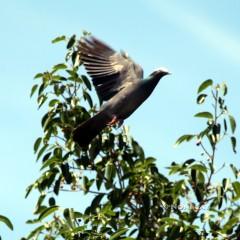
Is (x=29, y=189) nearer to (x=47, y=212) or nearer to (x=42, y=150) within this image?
(x=42, y=150)

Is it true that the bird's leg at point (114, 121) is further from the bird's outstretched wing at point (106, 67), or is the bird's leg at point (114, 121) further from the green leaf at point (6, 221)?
the green leaf at point (6, 221)

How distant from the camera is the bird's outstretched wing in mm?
7004

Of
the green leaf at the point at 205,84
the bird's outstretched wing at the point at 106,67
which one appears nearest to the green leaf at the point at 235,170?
the green leaf at the point at 205,84

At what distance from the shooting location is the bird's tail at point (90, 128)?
20.3 feet

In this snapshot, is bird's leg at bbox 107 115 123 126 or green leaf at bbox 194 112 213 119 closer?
green leaf at bbox 194 112 213 119

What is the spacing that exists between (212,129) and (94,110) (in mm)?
1305

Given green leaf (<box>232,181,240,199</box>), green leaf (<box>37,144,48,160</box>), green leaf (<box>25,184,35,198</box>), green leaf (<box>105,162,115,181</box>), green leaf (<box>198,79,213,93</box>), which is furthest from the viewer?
green leaf (<box>37,144,48,160</box>)

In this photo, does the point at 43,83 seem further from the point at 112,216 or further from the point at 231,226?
the point at 231,226

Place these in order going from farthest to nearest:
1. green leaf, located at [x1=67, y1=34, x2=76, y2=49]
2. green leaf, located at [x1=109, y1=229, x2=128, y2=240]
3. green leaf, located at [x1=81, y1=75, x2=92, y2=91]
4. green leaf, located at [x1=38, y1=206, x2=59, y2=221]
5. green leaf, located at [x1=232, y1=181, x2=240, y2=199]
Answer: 1. green leaf, located at [x1=67, y1=34, x2=76, y2=49]
2. green leaf, located at [x1=81, y1=75, x2=92, y2=91]
3. green leaf, located at [x1=38, y1=206, x2=59, y2=221]
4. green leaf, located at [x1=232, y1=181, x2=240, y2=199]
5. green leaf, located at [x1=109, y1=229, x2=128, y2=240]

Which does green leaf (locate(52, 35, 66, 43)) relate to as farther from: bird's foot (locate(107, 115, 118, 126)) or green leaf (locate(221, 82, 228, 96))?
green leaf (locate(221, 82, 228, 96))

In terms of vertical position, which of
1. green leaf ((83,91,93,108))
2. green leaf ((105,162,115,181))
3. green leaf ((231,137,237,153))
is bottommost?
green leaf ((105,162,115,181))

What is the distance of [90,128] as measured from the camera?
20.8 ft

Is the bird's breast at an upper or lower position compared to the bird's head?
lower

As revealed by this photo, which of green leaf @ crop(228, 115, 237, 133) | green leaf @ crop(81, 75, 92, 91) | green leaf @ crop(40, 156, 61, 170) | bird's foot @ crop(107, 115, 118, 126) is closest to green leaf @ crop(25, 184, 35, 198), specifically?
green leaf @ crop(40, 156, 61, 170)
